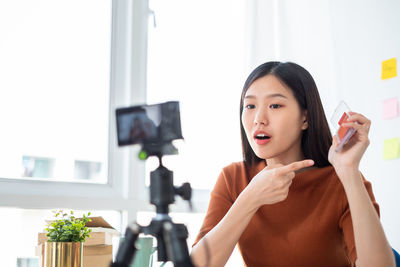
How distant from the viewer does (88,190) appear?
1868mm

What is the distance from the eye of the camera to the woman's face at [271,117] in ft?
4.33

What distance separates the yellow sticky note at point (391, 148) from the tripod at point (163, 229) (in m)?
1.55

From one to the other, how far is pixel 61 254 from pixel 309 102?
3.03 ft

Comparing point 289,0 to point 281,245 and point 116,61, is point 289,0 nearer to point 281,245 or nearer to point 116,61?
point 116,61

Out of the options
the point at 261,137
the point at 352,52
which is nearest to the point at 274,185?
the point at 261,137

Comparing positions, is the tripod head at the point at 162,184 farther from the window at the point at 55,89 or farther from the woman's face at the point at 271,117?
the window at the point at 55,89

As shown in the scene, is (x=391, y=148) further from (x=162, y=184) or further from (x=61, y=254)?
(x=162, y=184)

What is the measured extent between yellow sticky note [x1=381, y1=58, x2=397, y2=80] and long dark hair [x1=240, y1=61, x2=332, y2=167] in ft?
2.46

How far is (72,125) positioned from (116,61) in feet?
1.25

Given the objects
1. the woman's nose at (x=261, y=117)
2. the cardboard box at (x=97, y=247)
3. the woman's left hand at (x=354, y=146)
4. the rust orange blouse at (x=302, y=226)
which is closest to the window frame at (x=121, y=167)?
the cardboard box at (x=97, y=247)

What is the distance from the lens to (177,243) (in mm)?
600

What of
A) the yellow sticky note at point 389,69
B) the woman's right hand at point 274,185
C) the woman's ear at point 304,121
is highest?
the yellow sticky note at point 389,69

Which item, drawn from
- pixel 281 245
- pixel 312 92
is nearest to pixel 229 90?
pixel 312 92

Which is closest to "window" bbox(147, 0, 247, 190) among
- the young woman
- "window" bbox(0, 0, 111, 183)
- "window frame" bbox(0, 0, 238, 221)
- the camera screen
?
"window frame" bbox(0, 0, 238, 221)
